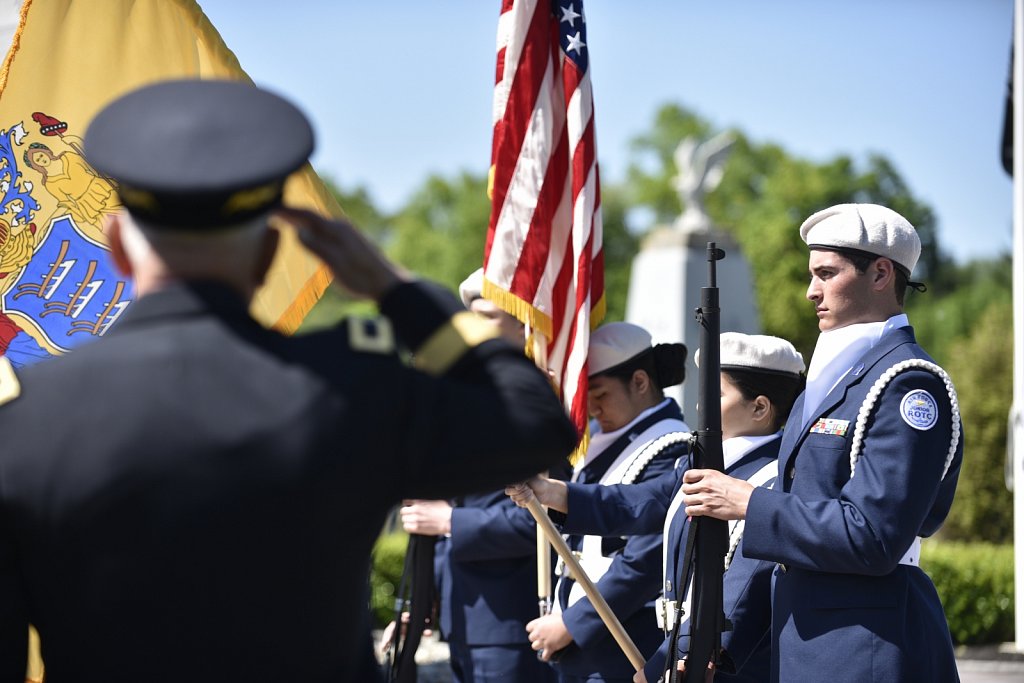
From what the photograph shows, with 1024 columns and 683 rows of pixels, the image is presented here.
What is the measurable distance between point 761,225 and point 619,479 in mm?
36952

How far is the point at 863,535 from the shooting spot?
3.16 metres

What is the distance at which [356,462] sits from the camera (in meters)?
1.86

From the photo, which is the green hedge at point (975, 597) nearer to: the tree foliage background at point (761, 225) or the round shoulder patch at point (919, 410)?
the round shoulder patch at point (919, 410)

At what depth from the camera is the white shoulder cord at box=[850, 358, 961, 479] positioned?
330 cm

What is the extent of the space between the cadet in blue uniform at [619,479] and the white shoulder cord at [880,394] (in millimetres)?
1258

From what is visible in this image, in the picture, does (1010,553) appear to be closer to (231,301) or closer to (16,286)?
(16,286)

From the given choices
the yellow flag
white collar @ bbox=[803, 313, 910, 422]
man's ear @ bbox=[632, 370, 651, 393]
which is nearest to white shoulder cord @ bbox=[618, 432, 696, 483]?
man's ear @ bbox=[632, 370, 651, 393]

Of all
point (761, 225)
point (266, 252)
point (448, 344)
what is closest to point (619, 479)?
point (448, 344)

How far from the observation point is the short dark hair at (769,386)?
4332 millimetres

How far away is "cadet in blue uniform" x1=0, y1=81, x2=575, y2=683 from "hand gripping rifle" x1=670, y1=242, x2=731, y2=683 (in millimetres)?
1679

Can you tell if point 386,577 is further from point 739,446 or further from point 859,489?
point 859,489

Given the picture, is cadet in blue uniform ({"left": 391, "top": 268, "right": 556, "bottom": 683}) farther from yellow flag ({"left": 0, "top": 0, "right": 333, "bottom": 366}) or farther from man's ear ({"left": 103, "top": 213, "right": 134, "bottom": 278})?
man's ear ({"left": 103, "top": 213, "right": 134, "bottom": 278})

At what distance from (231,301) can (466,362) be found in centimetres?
37

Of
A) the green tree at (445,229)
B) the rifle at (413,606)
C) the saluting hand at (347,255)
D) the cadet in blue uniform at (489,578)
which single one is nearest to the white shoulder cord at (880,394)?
the saluting hand at (347,255)
